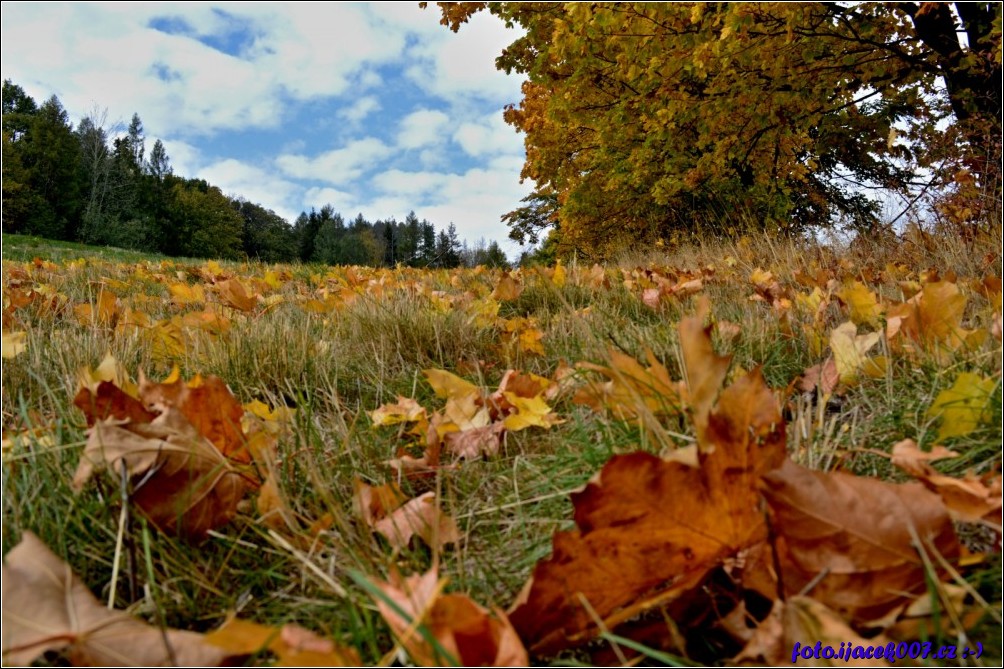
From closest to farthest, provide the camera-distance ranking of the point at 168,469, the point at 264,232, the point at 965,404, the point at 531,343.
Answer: the point at 168,469 < the point at 965,404 < the point at 531,343 < the point at 264,232

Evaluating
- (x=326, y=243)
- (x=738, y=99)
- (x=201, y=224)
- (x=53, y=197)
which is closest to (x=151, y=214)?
(x=201, y=224)

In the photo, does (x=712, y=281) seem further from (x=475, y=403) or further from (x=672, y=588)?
(x=672, y=588)

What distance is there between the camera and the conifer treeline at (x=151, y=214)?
1767 cm

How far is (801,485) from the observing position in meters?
0.56

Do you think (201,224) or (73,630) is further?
(201,224)

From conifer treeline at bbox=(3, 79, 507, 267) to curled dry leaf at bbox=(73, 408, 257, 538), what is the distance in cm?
87

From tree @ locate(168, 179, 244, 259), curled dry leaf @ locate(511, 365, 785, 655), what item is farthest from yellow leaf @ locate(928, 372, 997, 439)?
tree @ locate(168, 179, 244, 259)

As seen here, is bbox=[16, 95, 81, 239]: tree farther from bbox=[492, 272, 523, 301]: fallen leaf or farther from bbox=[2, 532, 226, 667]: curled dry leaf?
bbox=[2, 532, 226, 667]: curled dry leaf

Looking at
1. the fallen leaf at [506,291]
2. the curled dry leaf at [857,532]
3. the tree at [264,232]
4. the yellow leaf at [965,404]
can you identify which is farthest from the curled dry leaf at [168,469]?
the tree at [264,232]

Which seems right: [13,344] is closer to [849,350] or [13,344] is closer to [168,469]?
[168,469]

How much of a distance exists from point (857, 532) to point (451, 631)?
1.32ft

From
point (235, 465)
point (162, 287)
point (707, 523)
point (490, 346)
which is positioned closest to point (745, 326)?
point (490, 346)

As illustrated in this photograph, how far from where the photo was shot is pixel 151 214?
4375 centimetres

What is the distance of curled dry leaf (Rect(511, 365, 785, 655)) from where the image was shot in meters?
0.57
